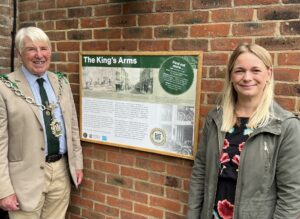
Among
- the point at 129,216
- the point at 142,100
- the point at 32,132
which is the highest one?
the point at 142,100

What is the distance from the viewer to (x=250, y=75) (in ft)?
5.25

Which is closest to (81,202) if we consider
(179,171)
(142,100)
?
(179,171)

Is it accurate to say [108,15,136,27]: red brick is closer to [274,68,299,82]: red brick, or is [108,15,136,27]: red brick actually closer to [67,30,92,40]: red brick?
[67,30,92,40]: red brick

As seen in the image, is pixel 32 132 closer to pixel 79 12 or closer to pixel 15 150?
pixel 15 150

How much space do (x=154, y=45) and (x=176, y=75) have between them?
0.29 meters

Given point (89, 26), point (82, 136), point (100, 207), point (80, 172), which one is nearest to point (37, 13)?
point (89, 26)

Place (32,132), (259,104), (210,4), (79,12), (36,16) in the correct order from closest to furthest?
(259,104)
(210,4)
(32,132)
(79,12)
(36,16)

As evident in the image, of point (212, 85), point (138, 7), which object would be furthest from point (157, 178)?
point (138, 7)

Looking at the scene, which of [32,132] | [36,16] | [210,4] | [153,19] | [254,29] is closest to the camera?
[254,29]

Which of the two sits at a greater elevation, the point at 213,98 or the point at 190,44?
the point at 190,44

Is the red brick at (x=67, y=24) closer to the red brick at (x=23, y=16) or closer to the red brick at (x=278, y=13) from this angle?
the red brick at (x=23, y=16)

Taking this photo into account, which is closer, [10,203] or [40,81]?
[10,203]

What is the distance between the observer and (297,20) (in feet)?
5.70

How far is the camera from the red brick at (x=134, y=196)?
2.45 metres
